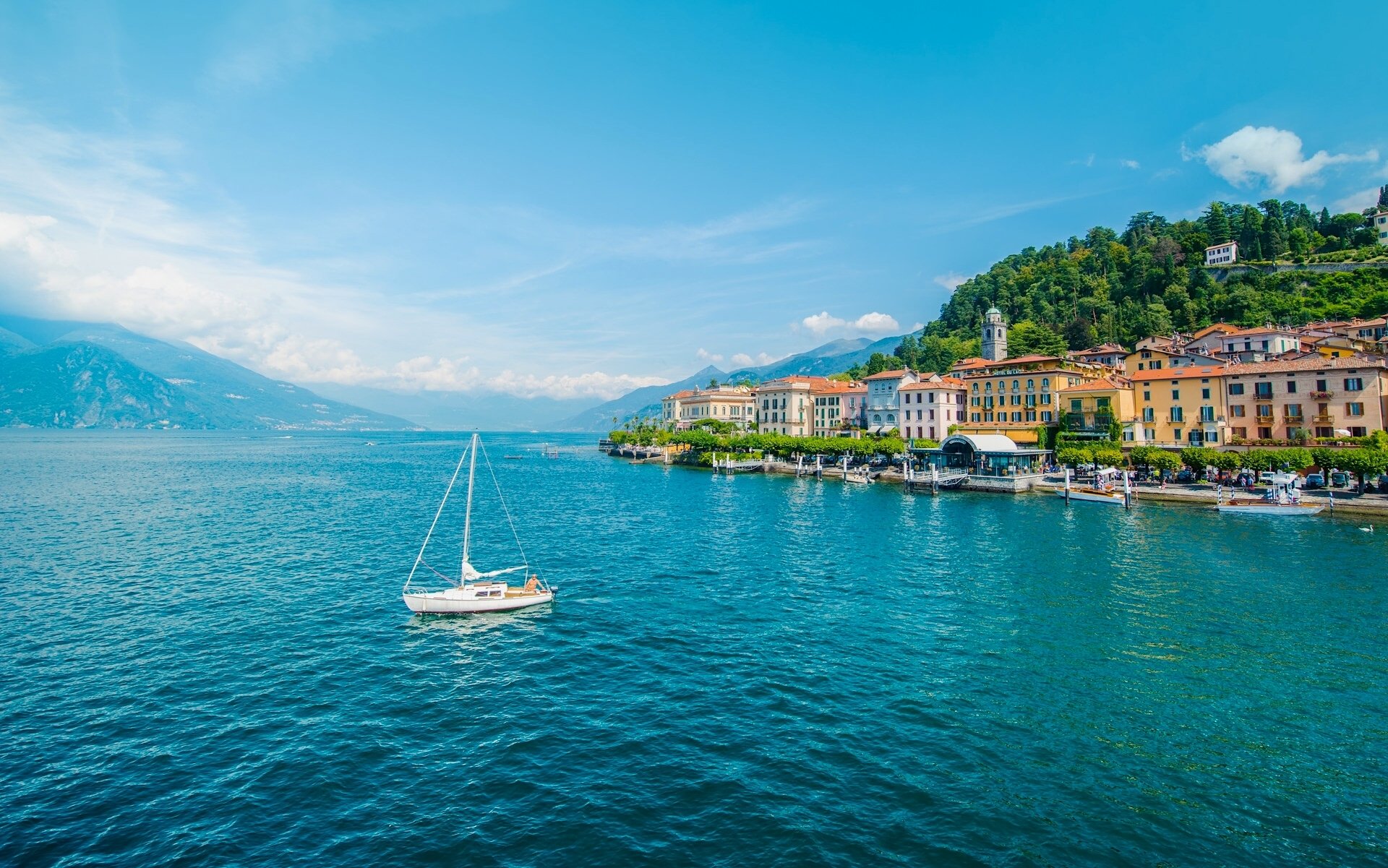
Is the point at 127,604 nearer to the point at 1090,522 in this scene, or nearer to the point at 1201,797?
the point at 1201,797

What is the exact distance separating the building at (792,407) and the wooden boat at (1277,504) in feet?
297

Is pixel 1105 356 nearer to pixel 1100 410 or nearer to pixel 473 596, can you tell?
pixel 1100 410

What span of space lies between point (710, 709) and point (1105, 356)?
12212 centimetres

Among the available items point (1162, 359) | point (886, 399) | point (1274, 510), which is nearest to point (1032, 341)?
point (1162, 359)

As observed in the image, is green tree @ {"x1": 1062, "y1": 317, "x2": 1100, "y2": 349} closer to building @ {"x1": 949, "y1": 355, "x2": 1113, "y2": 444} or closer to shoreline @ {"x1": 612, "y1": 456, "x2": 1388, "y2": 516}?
building @ {"x1": 949, "y1": 355, "x2": 1113, "y2": 444}

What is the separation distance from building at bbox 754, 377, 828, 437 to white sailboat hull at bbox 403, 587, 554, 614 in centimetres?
11871

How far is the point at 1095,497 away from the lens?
72.6m

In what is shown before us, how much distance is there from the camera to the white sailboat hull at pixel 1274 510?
60.4 metres

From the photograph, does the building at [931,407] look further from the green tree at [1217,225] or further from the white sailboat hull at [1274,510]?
the green tree at [1217,225]

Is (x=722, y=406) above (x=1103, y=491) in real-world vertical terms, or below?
above

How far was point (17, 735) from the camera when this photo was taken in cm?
2100

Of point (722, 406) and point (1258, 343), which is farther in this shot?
point (722, 406)

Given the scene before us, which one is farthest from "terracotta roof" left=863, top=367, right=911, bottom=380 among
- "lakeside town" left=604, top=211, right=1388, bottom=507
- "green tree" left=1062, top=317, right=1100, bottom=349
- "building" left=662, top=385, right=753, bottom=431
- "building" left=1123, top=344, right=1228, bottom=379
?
"green tree" left=1062, top=317, right=1100, bottom=349

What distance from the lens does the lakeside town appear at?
237 feet
